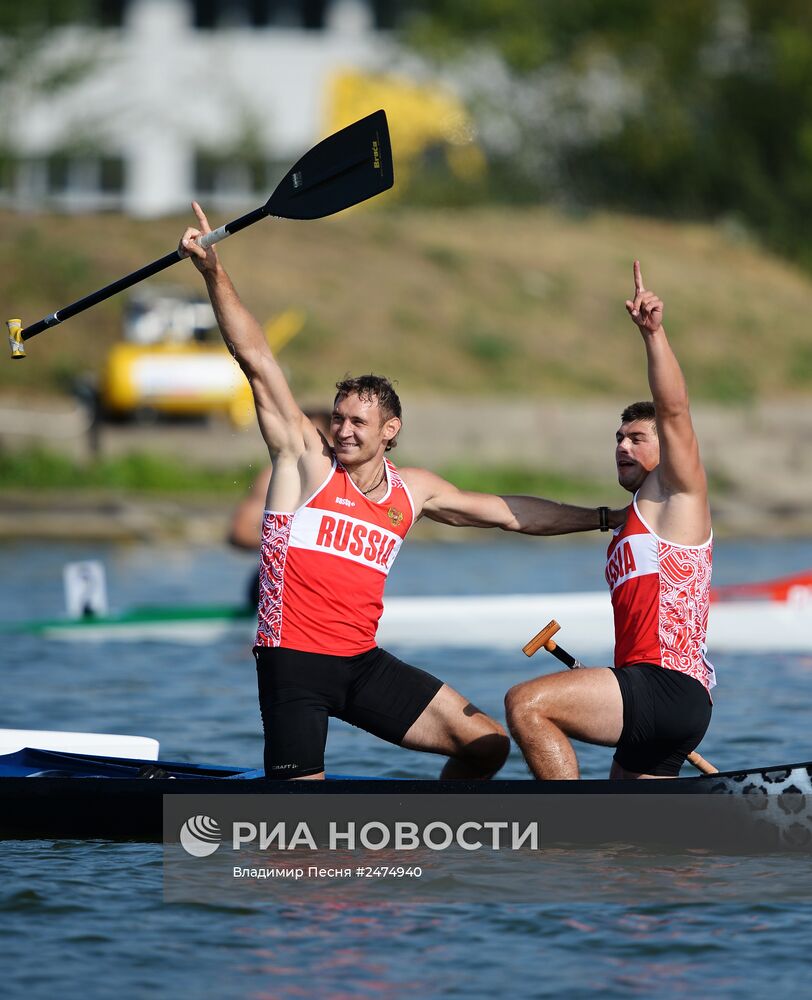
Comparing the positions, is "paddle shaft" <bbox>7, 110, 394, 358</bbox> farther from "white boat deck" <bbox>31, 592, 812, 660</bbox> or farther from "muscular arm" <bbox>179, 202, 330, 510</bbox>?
"white boat deck" <bbox>31, 592, 812, 660</bbox>

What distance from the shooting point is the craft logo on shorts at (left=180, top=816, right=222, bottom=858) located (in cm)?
635

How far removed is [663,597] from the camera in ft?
19.5

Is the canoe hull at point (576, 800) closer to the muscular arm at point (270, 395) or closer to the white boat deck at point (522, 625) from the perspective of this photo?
the muscular arm at point (270, 395)

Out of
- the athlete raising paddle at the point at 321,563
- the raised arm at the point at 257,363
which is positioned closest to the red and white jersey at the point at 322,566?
the athlete raising paddle at the point at 321,563

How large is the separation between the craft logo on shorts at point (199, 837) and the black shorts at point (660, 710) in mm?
1578

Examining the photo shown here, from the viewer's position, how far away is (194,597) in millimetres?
15805

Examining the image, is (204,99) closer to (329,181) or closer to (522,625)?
(522,625)

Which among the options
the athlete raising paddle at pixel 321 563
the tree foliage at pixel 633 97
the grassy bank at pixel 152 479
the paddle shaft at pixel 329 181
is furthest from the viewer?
the tree foliage at pixel 633 97

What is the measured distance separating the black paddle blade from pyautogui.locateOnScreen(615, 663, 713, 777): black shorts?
2123mm

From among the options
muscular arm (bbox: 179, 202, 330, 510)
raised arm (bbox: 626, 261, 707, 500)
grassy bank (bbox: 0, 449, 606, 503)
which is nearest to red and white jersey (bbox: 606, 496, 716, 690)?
raised arm (bbox: 626, 261, 707, 500)

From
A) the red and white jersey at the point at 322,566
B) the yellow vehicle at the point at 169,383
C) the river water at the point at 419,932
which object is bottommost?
the river water at the point at 419,932

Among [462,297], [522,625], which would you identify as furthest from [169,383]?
[522,625]

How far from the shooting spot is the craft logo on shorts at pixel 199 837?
6.35m

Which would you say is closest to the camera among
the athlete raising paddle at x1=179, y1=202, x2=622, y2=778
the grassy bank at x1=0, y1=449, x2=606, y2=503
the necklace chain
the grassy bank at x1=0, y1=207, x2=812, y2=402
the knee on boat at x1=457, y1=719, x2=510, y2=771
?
the athlete raising paddle at x1=179, y1=202, x2=622, y2=778
